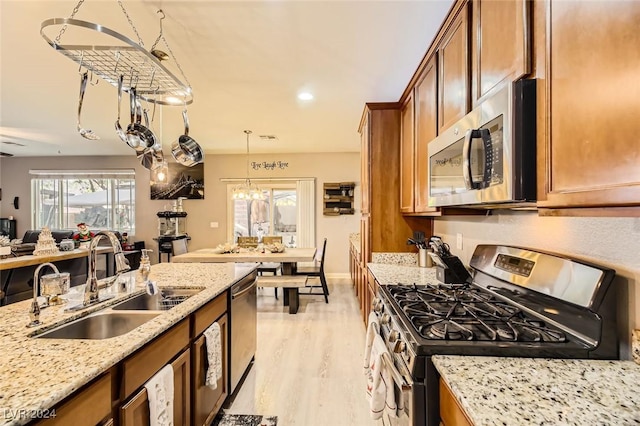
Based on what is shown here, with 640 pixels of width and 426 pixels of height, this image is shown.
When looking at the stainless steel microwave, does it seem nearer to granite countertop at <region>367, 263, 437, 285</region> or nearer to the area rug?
granite countertop at <region>367, 263, 437, 285</region>

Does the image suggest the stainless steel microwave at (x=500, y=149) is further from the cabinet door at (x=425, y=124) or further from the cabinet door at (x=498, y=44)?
the cabinet door at (x=425, y=124)

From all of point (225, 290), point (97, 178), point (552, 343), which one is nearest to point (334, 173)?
point (225, 290)

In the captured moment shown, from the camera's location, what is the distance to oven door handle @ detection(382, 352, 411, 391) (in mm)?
1155

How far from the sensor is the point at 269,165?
6.54m

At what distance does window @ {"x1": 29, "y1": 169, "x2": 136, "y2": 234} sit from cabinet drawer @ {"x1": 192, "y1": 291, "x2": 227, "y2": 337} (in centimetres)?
579

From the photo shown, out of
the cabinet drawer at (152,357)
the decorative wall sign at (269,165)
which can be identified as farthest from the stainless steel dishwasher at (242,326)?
the decorative wall sign at (269,165)

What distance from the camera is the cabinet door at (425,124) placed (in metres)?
2.07

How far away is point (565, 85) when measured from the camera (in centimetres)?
84

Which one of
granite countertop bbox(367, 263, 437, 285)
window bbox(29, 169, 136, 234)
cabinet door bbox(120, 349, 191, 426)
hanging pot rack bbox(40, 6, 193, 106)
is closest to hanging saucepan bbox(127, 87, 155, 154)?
hanging pot rack bbox(40, 6, 193, 106)

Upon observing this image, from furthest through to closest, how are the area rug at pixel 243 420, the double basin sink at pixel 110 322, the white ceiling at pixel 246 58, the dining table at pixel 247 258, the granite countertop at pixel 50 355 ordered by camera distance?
the dining table at pixel 247 258, the area rug at pixel 243 420, the white ceiling at pixel 246 58, the double basin sink at pixel 110 322, the granite countertop at pixel 50 355

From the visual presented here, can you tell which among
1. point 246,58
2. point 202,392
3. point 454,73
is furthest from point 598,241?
point 246,58

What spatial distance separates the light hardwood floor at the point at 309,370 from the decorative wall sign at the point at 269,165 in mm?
3116

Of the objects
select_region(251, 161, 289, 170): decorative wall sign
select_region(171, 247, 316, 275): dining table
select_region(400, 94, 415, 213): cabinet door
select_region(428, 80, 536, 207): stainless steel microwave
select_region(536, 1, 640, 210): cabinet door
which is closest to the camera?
select_region(536, 1, 640, 210): cabinet door

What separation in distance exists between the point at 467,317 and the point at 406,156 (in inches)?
71.8
